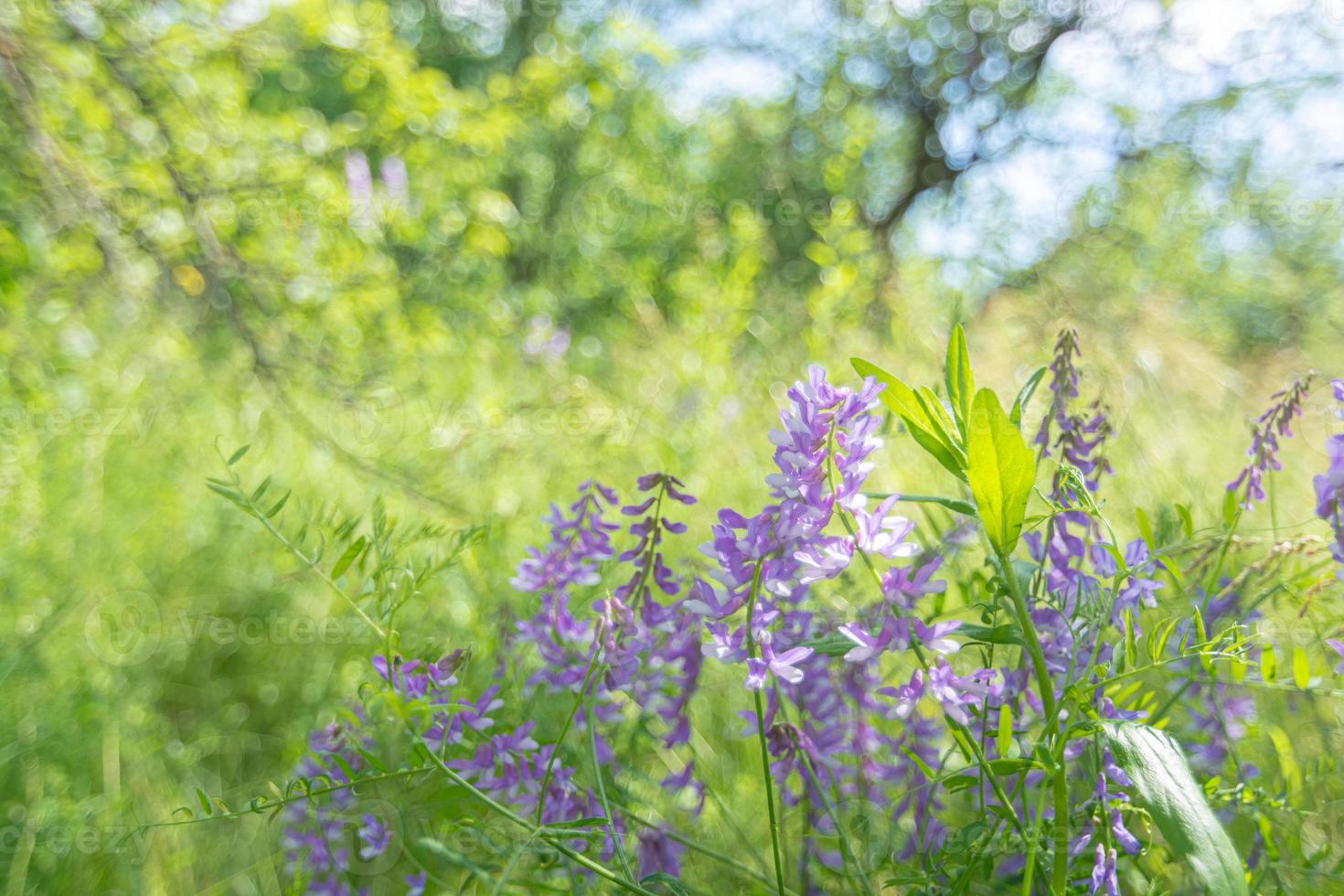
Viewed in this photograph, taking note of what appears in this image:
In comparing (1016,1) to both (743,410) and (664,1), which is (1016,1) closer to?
(664,1)

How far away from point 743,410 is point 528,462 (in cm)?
77

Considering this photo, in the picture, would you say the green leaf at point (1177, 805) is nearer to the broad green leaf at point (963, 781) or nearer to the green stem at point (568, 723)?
the broad green leaf at point (963, 781)

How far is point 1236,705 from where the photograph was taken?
103cm

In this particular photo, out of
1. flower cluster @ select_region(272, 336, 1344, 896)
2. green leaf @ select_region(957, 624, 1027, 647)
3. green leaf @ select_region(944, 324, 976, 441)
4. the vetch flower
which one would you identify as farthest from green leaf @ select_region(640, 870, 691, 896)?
A: green leaf @ select_region(944, 324, 976, 441)

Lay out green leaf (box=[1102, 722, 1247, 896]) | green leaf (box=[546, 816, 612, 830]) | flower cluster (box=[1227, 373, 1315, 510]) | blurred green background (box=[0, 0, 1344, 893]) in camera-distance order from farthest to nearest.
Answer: blurred green background (box=[0, 0, 1344, 893]) < flower cluster (box=[1227, 373, 1315, 510]) < green leaf (box=[546, 816, 612, 830]) < green leaf (box=[1102, 722, 1247, 896])

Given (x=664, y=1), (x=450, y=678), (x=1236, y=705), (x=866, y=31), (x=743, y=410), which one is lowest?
(x=450, y=678)

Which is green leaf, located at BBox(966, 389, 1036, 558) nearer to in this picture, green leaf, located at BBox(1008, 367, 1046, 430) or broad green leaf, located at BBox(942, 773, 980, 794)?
green leaf, located at BBox(1008, 367, 1046, 430)

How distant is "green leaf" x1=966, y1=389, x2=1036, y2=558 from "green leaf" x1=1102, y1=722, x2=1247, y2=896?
0.14 metres

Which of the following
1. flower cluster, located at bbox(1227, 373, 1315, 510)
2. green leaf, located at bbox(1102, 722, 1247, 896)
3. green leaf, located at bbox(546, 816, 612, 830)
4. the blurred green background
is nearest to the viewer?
green leaf, located at bbox(1102, 722, 1247, 896)

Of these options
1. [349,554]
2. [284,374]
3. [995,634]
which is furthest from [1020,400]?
[284,374]

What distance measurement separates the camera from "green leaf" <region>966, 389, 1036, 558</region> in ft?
1.97

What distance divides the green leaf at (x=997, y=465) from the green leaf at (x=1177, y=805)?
0.45ft

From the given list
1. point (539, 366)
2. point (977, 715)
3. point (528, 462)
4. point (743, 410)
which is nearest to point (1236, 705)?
point (977, 715)

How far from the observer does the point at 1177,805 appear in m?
0.55
